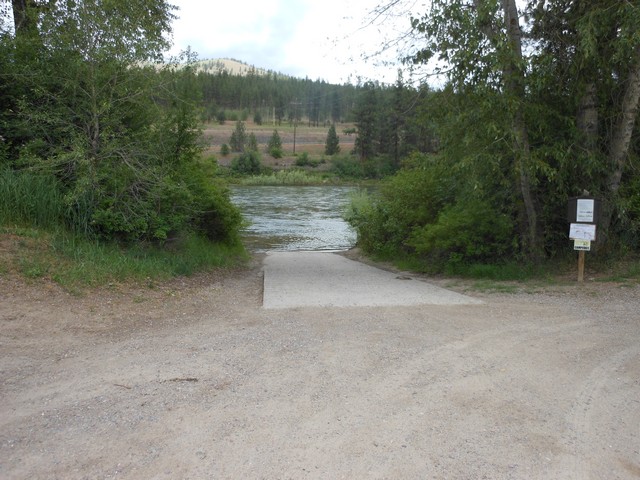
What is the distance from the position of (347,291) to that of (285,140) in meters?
112

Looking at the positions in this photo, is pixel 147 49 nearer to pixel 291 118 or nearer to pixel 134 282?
pixel 134 282

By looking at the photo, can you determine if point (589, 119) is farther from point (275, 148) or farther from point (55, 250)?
point (275, 148)

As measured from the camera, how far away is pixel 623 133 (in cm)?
997

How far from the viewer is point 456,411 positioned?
4.09 meters

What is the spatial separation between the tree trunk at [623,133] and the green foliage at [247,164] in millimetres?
75216

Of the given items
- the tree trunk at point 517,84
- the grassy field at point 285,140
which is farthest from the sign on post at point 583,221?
the grassy field at point 285,140

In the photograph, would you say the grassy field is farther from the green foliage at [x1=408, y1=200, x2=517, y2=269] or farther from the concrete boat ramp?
the green foliage at [x1=408, y1=200, x2=517, y2=269]

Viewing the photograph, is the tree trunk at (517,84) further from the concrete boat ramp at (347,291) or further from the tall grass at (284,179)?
the tall grass at (284,179)

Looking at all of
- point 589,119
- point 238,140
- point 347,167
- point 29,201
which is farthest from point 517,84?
point 238,140

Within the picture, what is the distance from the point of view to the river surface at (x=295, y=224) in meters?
25.7

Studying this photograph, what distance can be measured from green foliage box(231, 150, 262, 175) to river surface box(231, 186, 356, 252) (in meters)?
28.6

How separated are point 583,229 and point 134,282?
7.46 m

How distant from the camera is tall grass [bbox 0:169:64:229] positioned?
885cm

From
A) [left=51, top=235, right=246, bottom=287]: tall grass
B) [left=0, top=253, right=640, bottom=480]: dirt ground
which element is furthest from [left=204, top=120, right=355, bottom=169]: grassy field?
[left=0, top=253, right=640, bottom=480]: dirt ground
